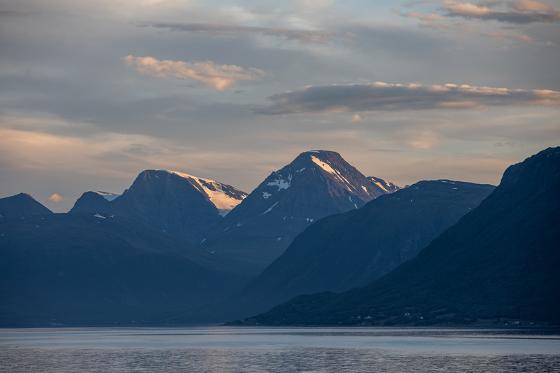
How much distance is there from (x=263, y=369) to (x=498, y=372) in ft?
145

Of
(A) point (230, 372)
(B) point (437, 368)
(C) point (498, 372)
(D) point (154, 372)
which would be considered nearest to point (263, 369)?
(A) point (230, 372)

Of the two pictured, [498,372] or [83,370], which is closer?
[498,372]

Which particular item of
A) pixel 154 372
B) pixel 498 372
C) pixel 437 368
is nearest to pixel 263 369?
pixel 154 372

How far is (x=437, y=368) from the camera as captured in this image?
188 meters

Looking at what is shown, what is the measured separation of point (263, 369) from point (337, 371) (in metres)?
16.2

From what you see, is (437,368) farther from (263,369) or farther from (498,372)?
(263,369)

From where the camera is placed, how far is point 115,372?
191 meters

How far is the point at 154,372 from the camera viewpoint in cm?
19112

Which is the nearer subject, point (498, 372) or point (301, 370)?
point (498, 372)

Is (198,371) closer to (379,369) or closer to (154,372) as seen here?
(154,372)

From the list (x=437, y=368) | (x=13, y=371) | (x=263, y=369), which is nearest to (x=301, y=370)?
(x=263, y=369)

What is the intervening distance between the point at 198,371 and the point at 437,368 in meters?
44.1

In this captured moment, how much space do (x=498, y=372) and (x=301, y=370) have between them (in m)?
36.1

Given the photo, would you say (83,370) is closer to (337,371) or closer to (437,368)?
(337,371)
